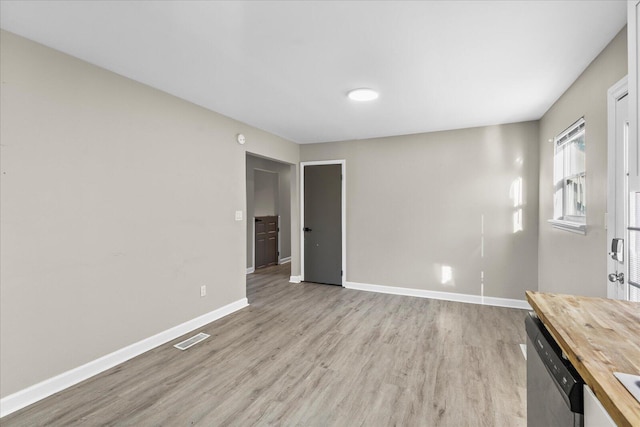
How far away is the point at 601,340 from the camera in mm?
959

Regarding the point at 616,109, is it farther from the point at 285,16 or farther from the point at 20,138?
the point at 20,138

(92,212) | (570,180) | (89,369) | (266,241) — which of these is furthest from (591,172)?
(266,241)

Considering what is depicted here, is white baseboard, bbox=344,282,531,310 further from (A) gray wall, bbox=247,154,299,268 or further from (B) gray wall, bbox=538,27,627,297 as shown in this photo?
(A) gray wall, bbox=247,154,299,268

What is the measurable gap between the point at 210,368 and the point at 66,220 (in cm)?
158

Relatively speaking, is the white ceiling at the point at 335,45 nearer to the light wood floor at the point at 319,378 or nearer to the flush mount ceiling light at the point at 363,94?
the flush mount ceiling light at the point at 363,94

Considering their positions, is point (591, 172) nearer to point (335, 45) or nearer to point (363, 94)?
point (363, 94)

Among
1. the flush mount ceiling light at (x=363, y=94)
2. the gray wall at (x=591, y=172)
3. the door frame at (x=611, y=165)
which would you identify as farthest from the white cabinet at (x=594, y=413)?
the flush mount ceiling light at (x=363, y=94)

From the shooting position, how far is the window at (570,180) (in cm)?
258

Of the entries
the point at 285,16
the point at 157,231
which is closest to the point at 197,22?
the point at 285,16

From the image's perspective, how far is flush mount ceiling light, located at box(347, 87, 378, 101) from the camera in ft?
9.29

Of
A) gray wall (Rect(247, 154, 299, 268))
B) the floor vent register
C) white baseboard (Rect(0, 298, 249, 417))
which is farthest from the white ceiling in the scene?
gray wall (Rect(247, 154, 299, 268))

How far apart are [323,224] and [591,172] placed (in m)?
3.52

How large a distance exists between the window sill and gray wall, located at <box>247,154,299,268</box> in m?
3.65

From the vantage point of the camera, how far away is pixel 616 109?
1915 millimetres
